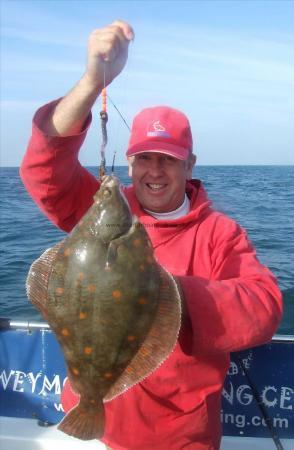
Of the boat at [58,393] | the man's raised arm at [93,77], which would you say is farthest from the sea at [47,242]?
the man's raised arm at [93,77]

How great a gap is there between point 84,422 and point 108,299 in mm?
669

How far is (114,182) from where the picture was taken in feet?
7.50

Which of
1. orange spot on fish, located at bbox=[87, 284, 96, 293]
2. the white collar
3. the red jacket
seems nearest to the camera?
orange spot on fish, located at bbox=[87, 284, 96, 293]

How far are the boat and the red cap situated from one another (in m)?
1.63

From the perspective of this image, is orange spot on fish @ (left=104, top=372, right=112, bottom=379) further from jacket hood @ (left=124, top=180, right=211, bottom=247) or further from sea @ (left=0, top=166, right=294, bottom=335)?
sea @ (left=0, top=166, right=294, bottom=335)

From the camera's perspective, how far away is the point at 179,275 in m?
2.69

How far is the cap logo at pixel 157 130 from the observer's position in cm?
305

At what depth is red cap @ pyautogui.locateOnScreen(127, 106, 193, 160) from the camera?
299 centimetres

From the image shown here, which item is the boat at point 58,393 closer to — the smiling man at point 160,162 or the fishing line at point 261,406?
the fishing line at point 261,406

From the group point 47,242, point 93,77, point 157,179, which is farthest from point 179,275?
point 47,242

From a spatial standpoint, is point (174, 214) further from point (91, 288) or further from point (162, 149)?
point (91, 288)

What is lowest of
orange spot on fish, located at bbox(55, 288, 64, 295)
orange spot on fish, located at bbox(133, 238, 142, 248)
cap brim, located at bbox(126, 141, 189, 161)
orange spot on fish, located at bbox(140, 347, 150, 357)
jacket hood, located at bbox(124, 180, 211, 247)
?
orange spot on fish, located at bbox(140, 347, 150, 357)

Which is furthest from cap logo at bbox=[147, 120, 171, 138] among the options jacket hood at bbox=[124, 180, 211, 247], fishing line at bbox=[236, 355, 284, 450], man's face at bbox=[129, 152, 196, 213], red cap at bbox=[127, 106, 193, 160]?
fishing line at bbox=[236, 355, 284, 450]

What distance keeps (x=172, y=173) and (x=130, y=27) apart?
918mm
